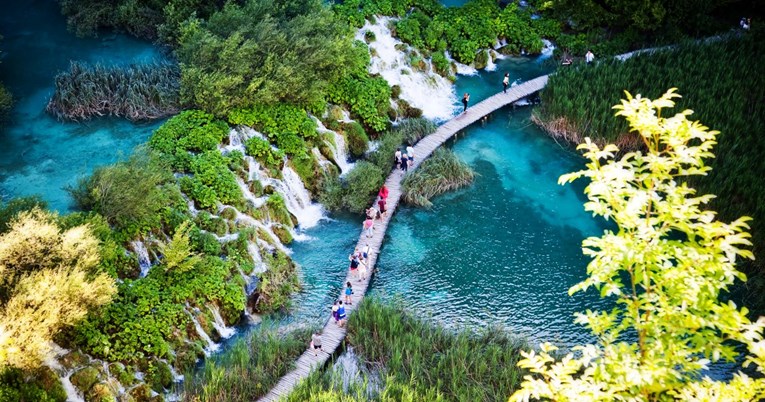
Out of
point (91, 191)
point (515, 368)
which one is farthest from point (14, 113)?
point (515, 368)

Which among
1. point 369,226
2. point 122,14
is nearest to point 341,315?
point 369,226

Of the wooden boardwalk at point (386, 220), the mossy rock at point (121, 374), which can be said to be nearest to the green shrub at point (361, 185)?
the wooden boardwalk at point (386, 220)

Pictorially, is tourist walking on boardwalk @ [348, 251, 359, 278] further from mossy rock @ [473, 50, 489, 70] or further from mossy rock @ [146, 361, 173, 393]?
mossy rock @ [473, 50, 489, 70]

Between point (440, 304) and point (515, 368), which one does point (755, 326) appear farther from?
point (440, 304)

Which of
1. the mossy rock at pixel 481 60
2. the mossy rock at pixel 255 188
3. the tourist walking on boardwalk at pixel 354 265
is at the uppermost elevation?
the mossy rock at pixel 481 60

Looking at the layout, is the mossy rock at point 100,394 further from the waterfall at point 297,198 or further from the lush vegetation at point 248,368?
the waterfall at point 297,198

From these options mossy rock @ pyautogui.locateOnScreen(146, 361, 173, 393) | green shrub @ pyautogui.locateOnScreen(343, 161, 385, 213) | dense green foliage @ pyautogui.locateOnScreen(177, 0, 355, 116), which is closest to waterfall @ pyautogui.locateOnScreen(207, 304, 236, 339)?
mossy rock @ pyautogui.locateOnScreen(146, 361, 173, 393)
